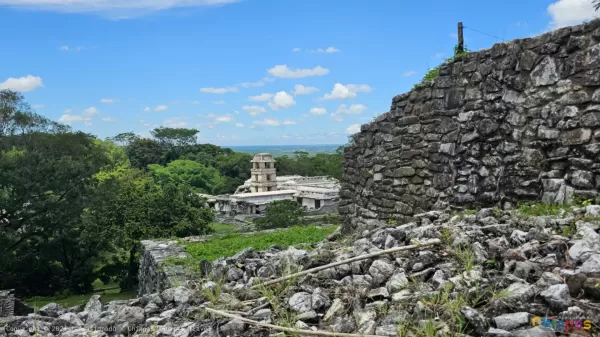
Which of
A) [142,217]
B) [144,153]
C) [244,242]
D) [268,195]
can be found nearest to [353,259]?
[244,242]

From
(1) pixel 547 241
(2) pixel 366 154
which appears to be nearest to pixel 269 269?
(1) pixel 547 241

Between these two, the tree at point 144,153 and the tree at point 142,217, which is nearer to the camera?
the tree at point 142,217

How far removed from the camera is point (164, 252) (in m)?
7.43

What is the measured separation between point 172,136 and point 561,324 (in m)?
72.2

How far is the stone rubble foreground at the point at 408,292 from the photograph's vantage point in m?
2.51

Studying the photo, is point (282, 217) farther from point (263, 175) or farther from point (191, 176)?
point (191, 176)

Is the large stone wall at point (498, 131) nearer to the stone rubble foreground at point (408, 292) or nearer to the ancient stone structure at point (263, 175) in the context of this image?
the stone rubble foreground at point (408, 292)

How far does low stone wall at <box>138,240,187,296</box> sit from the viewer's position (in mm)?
6038

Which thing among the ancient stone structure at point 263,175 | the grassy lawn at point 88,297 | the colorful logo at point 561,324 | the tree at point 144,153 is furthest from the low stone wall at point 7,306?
the tree at point 144,153

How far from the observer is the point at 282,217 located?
82.1 ft

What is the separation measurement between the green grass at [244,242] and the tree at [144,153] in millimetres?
55415

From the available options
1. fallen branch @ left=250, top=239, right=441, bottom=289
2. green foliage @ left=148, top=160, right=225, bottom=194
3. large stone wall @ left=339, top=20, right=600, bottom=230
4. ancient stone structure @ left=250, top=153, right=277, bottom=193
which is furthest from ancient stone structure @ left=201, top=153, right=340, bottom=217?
fallen branch @ left=250, top=239, right=441, bottom=289

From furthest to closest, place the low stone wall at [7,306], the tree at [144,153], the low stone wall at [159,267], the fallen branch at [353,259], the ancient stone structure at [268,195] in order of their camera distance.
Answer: the tree at [144,153]
the ancient stone structure at [268,195]
the low stone wall at [159,267]
the low stone wall at [7,306]
the fallen branch at [353,259]

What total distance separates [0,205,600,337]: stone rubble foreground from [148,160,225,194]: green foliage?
48.9 meters
